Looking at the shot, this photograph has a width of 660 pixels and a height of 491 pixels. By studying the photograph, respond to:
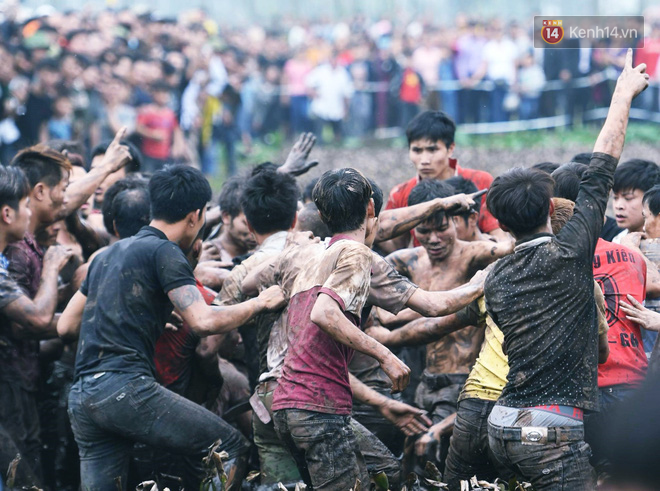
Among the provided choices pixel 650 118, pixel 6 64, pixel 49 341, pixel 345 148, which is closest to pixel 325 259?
pixel 49 341

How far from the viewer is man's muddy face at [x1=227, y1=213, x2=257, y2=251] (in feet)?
22.4

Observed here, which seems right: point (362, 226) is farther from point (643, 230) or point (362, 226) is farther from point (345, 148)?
point (345, 148)

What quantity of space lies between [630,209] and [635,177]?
231 millimetres

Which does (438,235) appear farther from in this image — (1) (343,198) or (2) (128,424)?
(2) (128,424)

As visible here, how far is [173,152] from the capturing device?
16.5m

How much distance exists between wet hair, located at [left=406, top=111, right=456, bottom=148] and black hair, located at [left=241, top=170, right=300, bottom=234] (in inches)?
90.1

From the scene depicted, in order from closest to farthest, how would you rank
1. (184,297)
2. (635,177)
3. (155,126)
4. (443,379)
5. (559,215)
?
(559,215) < (184,297) < (443,379) < (635,177) < (155,126)

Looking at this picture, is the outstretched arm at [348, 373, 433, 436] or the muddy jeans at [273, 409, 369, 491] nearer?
the muddy jeans at [273, 409, 369, 491]

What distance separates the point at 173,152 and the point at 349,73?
8.18 meters

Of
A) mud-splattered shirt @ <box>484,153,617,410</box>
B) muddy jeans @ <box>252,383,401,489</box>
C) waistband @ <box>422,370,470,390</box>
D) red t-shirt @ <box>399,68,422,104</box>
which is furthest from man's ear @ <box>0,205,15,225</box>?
Answer: red t-shirt @ <box>399,68,422,104</box>

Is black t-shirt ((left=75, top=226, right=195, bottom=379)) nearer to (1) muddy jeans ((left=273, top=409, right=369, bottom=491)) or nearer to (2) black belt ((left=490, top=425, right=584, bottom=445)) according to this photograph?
(1) muddy jeans ((left=273, top=409, right=369, bottom=491))

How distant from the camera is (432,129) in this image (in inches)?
300

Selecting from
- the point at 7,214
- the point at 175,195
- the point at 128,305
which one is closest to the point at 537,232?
the point at 175,195

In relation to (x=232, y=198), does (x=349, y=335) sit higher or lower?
lower
